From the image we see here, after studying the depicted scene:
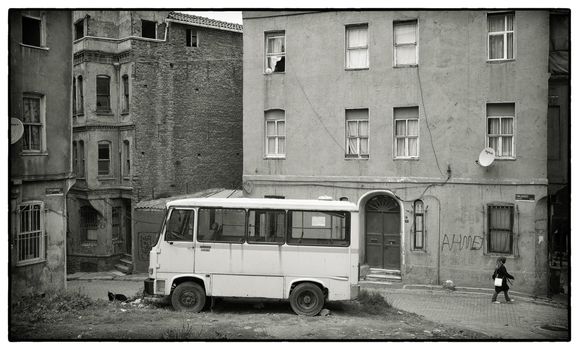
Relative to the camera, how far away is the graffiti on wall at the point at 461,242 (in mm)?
10820

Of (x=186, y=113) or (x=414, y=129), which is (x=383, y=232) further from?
(x=186, y=113)

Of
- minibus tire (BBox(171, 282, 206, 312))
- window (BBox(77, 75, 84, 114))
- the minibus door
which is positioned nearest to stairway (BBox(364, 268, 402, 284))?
minibus tire (BBox(171, 282, 206, 312))

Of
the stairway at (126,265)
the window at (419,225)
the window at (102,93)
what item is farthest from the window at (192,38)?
the window at (419,225)

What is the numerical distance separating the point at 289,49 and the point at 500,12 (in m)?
3.57

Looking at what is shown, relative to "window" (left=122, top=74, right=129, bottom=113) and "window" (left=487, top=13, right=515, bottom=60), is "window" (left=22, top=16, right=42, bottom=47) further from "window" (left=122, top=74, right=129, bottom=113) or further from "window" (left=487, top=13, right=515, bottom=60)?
"window" (left=487, top=13, right=515, bottom=60)

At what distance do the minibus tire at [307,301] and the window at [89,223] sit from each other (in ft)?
11.4

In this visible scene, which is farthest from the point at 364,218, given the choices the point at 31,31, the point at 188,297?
the point at 31,31

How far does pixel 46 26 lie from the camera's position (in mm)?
10086

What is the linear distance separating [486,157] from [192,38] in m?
5.31

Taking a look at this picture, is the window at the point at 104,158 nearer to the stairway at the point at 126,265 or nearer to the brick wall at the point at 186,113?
the brick wall at the point at 186,113

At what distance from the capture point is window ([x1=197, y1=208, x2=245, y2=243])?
10445 millimetres

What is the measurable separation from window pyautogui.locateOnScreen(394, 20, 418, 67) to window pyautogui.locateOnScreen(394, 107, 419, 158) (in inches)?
33.0

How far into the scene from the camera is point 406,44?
11492mm

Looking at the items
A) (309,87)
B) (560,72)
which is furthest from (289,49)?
(560,72)
